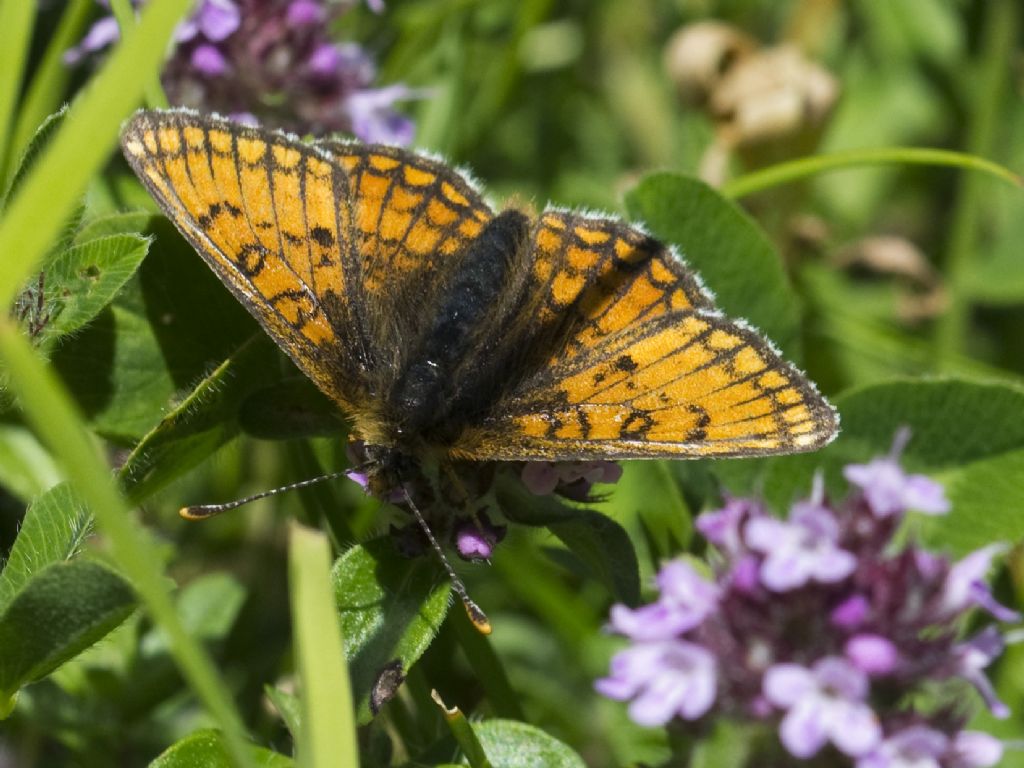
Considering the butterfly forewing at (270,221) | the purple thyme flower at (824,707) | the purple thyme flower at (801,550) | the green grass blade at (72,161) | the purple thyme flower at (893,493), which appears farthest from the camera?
the butterfly forewing at (270,221)

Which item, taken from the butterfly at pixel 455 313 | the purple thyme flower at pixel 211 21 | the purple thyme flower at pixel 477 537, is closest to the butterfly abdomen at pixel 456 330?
the butterfly at pixel 455 313

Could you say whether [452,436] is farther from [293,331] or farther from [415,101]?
[415,101]

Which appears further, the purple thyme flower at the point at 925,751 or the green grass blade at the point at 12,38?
the green grass blade at the point at 12,38

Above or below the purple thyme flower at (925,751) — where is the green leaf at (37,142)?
above

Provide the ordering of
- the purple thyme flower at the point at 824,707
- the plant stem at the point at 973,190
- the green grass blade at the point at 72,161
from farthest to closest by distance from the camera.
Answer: the plant stem at the point at 973,190
the purple thyme flower at the point at 824,707
the green grass blade at the point at 72,161

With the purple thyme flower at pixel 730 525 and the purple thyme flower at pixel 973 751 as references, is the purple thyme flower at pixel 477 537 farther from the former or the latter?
the purple thyme flower at pixel 973 751

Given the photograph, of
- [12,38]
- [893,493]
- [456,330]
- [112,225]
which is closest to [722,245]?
[456,330]

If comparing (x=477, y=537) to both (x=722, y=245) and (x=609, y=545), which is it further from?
(x=722, y=245)
